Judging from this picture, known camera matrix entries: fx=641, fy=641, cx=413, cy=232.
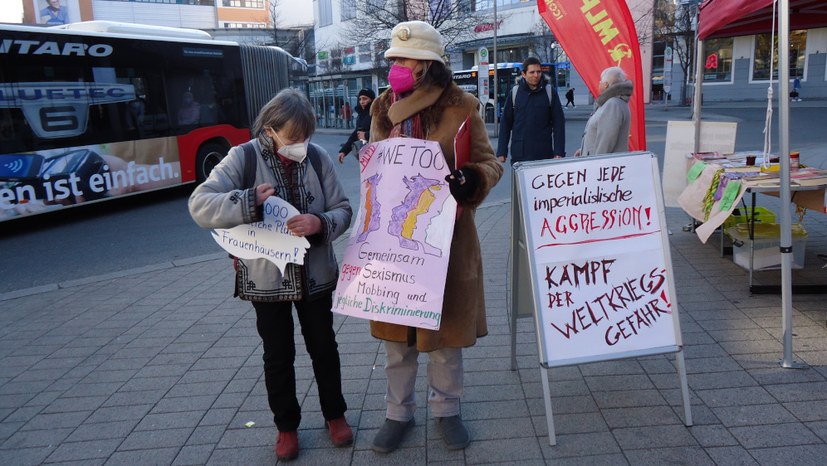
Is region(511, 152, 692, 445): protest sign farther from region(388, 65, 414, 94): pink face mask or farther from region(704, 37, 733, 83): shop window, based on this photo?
region(704, 37, 733, 83): shop window

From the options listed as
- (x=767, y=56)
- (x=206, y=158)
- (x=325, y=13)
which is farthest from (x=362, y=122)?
(x=325, y=13)

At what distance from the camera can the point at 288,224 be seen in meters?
2.73

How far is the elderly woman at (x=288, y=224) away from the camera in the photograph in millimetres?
2715

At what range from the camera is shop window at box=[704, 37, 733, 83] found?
37.5m

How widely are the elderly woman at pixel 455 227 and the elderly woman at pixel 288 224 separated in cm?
30

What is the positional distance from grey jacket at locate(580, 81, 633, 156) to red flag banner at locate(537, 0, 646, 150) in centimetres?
43

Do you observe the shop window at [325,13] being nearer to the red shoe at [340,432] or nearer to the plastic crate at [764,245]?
the plastic crate at [764,245]

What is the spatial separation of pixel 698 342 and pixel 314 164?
2.77 metres

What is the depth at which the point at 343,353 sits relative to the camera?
14.1 ft

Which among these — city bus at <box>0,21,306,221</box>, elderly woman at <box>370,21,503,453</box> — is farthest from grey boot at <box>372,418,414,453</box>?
city bus at <box>0,21,306,221</box>

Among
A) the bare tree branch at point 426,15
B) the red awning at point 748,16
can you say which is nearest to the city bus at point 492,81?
the bare tree branch at point 426,15

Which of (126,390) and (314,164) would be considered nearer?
(314,164)

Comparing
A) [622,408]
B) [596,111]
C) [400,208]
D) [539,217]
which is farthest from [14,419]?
[596,111]

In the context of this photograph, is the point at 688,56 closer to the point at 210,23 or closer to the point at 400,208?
the point at 400,208
